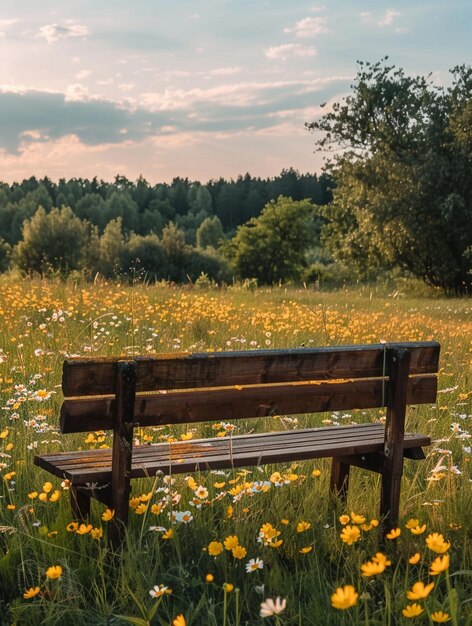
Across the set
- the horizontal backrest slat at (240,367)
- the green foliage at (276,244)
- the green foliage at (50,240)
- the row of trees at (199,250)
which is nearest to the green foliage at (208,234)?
the row of trees at (199,250)

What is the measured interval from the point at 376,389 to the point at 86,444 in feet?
6.93

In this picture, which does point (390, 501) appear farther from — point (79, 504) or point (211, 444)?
point (79, 504)

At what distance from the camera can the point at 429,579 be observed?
12.0 ft

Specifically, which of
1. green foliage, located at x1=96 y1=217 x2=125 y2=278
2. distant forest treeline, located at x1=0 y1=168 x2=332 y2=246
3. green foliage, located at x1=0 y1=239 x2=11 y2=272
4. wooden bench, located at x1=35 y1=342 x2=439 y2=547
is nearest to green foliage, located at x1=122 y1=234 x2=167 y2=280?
green foliage, located at x1=96 y1=217 x2=125 y2=278

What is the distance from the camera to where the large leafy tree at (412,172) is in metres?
32.8

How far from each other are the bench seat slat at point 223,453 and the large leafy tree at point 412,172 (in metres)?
28.8

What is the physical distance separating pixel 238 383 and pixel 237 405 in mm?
147

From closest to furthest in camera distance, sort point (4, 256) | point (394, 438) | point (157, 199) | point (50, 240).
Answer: point (394, 438) < point (50, 240) < point (4, 256) < point (157, 199)

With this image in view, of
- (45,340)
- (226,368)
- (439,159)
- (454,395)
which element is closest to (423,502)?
(226,368)

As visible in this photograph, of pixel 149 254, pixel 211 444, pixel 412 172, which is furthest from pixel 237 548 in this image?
pixel 149 254

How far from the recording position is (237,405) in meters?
3.87

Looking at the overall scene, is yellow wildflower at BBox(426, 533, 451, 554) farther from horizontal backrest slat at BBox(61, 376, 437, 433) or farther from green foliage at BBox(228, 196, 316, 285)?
green foliage at BBox(228, 196, 316, 285)

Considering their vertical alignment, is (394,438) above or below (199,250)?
above

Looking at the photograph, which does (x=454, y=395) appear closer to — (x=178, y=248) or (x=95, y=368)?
(x=95, y=368)
